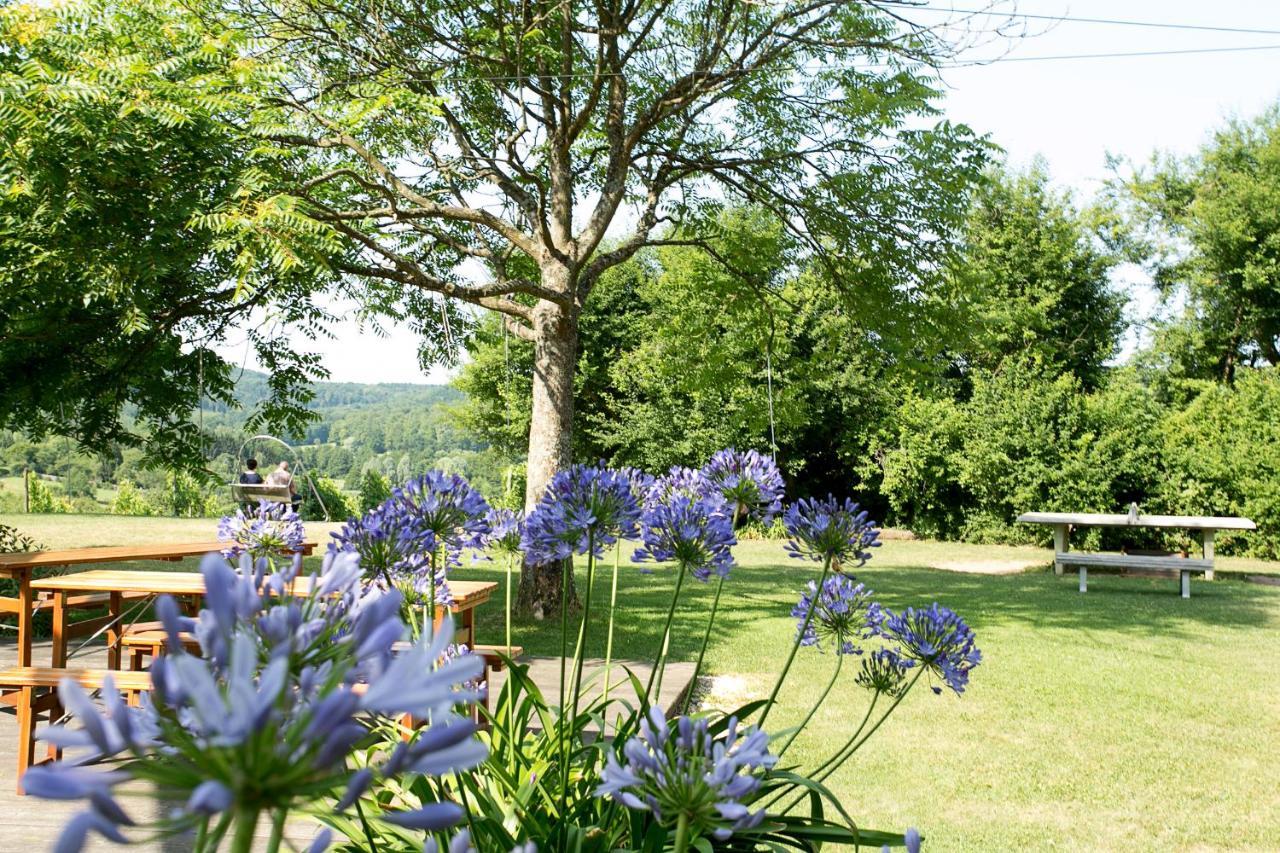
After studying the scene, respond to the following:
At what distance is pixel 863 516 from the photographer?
1931mm

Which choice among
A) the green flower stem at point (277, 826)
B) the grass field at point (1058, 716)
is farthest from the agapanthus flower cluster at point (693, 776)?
the grass field at point (1058, 716)

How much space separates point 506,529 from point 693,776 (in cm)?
147

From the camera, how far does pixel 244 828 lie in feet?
1.72

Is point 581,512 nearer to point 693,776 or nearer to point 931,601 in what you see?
point 693,776

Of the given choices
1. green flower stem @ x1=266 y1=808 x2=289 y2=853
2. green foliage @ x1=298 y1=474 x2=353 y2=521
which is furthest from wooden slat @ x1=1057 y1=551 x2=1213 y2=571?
green foliage @ x1=298 y1=474 x2=353 y2=521

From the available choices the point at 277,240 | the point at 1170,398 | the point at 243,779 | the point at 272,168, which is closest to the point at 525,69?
the point at 272,168

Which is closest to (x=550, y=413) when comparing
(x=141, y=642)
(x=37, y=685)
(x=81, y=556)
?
(x=81, y=556)

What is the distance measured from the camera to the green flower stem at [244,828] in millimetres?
522

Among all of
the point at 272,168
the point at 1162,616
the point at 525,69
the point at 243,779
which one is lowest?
the point at 1162,616

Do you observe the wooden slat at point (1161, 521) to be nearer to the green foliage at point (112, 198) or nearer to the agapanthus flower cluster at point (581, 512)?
the green foliage at point (112, 198)

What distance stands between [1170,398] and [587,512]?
2705 cm

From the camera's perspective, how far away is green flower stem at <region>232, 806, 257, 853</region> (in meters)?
0.52

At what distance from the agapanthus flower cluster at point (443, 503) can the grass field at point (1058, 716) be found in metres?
3.19

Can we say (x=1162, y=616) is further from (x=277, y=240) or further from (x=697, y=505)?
(x=697, y=505)
